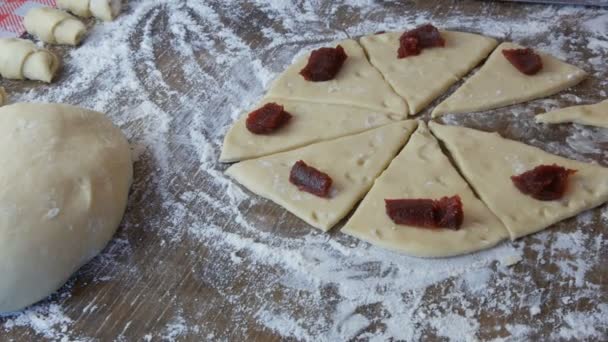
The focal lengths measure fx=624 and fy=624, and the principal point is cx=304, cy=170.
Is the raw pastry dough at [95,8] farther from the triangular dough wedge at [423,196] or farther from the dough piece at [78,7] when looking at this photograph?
the triangular dough wedge at [423,196]

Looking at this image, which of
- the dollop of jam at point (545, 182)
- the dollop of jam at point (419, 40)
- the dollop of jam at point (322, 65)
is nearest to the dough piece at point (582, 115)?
the dollop of jam at point (545, 182)

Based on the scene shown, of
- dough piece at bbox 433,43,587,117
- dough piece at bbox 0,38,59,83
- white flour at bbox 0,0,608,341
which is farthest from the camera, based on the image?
dough piece at bbox 0,38,59,83

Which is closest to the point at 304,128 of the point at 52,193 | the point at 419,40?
the point at 419,40

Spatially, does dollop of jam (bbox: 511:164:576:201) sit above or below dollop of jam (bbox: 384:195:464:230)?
above

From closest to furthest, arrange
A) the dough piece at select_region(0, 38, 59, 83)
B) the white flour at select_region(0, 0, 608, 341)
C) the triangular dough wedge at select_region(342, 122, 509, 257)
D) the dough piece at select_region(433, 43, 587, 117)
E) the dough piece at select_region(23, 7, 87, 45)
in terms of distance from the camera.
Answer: the white flour at select_region(0, 0, 608, 341), the triangular dough wedge at select_region(342, 122, 509, 257), the dough piece at select_region(433, 43, 587, 117), the dough piece at select_region(0, 38, 59, 83), the dough piece at select_region(23, 7, 87, 45)

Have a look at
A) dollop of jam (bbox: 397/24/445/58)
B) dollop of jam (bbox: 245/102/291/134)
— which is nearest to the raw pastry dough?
dollop of jam (bbox: 245/102/291/134)

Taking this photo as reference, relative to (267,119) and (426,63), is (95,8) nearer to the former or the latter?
(267,119)

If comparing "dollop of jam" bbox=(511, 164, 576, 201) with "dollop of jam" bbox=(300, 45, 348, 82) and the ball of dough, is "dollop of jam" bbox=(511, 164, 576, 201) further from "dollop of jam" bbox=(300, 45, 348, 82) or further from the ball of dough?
the ball of dough
